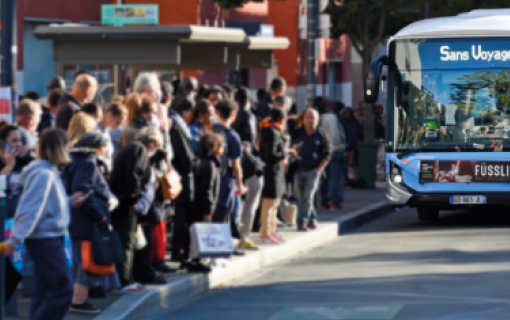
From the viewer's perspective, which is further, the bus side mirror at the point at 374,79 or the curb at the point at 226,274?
the bus side mirror at the point at 374,79

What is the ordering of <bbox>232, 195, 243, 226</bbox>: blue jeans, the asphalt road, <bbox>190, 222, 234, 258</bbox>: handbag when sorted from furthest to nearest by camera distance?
<bbox>232, 195, 243, 226</bbox>: blue jeans → <bbox>190, 222, 234, 258</bbox>: handbag → the asphalt road

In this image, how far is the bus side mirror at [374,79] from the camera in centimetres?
1031

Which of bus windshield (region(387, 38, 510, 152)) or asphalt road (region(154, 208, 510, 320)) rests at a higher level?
bus windshield (region(387, 38, 510, 152))

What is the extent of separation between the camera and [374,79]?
35.4 ft

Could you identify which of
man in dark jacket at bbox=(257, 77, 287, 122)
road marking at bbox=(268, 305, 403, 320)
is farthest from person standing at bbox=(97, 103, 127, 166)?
man in dark jacket at bbox=(257, 77, 287, 122)

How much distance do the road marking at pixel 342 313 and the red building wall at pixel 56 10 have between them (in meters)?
14.0

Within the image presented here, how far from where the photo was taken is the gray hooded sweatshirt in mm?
7805

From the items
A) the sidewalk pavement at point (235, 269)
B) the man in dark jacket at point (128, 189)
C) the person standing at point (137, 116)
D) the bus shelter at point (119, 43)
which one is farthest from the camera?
the bus shelter at point (119, 43)

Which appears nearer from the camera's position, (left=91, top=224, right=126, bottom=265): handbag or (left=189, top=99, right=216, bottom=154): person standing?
(left=91, top=224, right=126, bottom=265): handbag

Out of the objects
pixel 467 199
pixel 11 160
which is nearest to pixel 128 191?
pixel 11 160

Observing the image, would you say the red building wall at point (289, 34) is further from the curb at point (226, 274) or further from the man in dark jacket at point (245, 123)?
the man in dark jacket at point (245, 123)

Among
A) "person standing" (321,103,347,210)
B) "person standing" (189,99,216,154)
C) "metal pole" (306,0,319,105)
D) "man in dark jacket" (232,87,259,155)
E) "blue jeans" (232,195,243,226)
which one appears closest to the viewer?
"person standing" (189,99,216,154)

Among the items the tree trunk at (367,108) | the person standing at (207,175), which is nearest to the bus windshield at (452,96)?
the person standing at (207,175)

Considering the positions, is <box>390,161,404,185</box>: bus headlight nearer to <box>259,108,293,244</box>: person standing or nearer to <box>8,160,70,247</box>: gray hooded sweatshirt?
<box>8,160,70,247</box>: gray hooded sweatshirt
